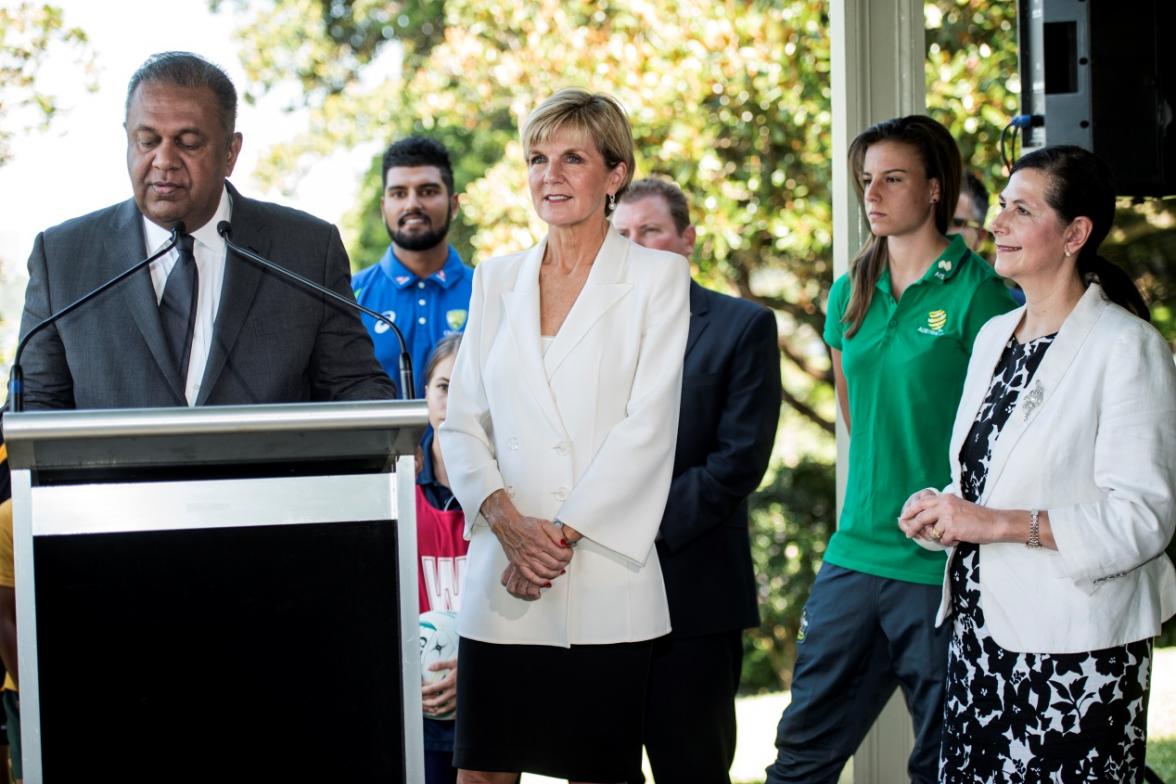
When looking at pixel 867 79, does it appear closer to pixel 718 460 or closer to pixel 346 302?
pixel 718 460

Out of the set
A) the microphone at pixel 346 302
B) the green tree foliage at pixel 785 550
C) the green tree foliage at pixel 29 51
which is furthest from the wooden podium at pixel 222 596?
the green tree foliage at pixel 785 550

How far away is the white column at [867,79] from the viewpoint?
159 inches

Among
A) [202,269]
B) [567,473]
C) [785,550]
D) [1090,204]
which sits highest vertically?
[1090,204]

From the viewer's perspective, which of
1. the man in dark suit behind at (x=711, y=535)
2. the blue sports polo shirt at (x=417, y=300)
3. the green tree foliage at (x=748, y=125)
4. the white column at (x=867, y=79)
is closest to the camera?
the man in dark suit behind at (x=711, y=535)

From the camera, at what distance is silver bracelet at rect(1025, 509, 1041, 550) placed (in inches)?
103

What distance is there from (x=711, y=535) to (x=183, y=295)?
1.47 metres

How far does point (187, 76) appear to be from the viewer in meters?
2.21

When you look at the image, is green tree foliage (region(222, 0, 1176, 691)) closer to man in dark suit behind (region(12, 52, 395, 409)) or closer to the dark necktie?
man in dark suit behind (region(12, 52, 395, 409))

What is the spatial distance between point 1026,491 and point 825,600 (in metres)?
0.77

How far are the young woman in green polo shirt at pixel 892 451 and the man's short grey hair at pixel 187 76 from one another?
1680 mm

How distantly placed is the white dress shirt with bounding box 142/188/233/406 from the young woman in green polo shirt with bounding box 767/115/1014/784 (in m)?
1.61

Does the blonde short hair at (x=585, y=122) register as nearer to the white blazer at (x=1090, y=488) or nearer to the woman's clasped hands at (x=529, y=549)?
the woman's clasped hands at (x=529, y=549)

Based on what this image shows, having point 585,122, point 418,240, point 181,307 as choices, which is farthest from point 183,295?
point 418,240

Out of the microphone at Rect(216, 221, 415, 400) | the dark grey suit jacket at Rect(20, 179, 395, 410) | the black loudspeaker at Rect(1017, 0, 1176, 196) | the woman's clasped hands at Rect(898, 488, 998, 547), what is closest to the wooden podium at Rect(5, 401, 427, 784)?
the microphone at Rect(216, 221, 415, 400)
